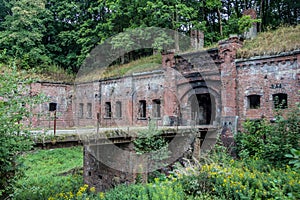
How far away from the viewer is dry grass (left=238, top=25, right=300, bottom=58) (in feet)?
38.1

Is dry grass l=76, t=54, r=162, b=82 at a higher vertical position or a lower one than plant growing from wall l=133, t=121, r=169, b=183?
higher

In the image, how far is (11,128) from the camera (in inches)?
199

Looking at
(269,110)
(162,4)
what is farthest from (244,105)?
(162,4)

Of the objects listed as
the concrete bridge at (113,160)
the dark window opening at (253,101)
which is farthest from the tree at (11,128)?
the dark window opening at (253,101)

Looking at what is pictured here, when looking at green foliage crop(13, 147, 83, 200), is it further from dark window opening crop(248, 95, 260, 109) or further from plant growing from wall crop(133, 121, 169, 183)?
dark window opening crop(248, 95, 260, 109)

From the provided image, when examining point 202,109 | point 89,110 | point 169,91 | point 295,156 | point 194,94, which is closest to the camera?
point 295,156

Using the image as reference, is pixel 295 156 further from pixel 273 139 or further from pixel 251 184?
pixel 273 139

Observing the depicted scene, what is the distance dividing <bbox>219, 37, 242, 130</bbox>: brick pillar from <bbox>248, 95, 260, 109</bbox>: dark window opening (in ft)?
2.15

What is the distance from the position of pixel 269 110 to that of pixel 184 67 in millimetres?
4839

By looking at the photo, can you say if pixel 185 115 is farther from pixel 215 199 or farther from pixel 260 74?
pixel 215 199

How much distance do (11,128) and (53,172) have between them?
9888 mm

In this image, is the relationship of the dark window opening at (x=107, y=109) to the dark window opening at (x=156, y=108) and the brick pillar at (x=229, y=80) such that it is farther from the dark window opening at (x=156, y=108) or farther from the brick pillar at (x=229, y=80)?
the brick pillar at (x=229, y=80)

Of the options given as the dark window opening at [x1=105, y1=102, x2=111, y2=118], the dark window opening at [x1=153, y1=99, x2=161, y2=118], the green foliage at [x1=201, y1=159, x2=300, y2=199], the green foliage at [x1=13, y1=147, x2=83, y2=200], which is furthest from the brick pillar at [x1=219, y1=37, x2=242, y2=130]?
the dark window opening at [x1=105, y1=102, x2=111, y2=118]

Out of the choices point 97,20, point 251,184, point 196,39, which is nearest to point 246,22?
point 196,39
